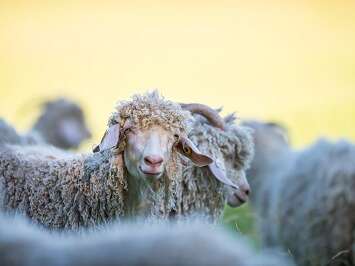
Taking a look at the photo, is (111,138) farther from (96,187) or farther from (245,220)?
(245,220)

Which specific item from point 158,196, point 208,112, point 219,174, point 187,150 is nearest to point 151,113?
point 187,150

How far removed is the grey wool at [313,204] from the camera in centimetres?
650

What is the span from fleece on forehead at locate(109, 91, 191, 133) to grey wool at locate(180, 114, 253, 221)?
75cm

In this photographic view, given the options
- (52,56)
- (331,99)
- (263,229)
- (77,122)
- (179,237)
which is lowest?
(179,237)

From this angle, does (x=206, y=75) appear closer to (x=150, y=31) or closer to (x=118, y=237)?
(x=150, y=31)

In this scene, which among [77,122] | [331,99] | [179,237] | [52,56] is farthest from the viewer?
[52,56]

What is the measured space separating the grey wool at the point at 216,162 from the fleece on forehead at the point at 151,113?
749 mm

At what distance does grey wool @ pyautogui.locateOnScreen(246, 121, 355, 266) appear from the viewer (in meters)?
6.50

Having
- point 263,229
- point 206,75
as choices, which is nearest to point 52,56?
point 206,75

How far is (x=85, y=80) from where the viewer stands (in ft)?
62.0

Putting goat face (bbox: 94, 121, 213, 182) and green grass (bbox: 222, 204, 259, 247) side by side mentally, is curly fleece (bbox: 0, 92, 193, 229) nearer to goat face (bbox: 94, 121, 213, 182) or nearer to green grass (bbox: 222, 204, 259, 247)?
goat face (bbox: 94, 121, 213, 182)

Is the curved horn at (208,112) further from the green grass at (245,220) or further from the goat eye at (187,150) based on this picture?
the green grass at (245,220)

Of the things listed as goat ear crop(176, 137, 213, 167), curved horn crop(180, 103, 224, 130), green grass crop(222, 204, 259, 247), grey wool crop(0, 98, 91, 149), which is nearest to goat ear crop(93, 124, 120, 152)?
goat ear crop(176, 137, 213, 167)

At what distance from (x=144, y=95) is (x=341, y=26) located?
19595mm
